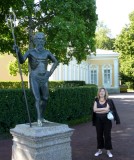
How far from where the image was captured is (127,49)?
182 ft

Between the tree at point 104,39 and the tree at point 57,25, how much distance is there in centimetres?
6102

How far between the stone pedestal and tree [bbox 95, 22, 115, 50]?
76.9 meters

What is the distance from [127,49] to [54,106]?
42.2 meters

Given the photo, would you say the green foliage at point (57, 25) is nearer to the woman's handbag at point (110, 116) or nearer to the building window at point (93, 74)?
the woman's handbag at point (110, 116)

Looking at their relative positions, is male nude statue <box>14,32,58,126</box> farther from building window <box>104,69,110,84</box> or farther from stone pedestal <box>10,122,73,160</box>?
building window <box>104,69,110,84</box>

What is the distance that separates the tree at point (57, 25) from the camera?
64.8ft

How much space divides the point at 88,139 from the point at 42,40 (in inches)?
206

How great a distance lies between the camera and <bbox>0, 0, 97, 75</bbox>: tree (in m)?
19.8

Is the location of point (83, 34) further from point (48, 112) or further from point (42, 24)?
point (48, 112)

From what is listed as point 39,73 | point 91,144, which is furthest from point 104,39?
point 39,73

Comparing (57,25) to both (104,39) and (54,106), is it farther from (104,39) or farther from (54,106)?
(104,39)

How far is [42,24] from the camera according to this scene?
2288 cm

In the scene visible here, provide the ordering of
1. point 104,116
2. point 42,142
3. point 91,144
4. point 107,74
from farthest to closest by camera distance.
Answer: point 107,74
point 91,144
point 104,116
point 42,142

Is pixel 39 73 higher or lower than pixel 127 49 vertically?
lower
